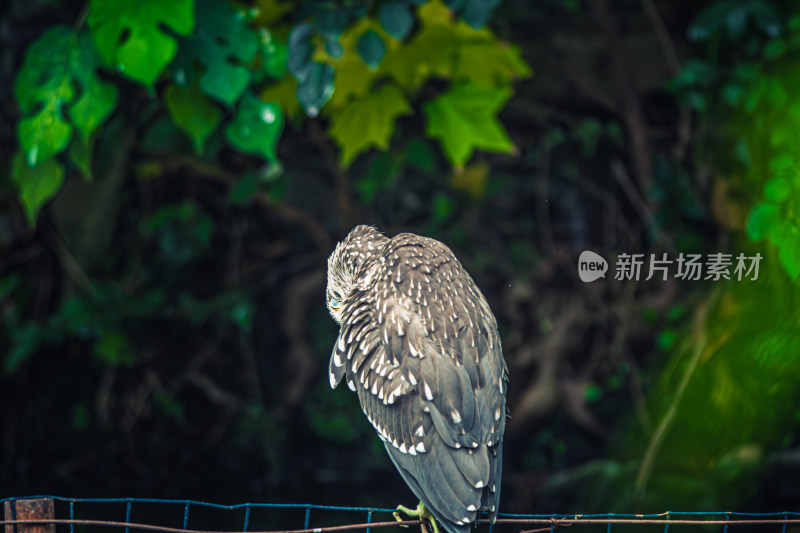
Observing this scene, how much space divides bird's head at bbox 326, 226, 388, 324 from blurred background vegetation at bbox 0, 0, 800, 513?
0.93 meters

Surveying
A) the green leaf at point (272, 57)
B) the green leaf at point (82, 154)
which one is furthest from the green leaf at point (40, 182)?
the green leaf at point (272, 57)

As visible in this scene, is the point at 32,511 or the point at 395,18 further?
the point at 395,18

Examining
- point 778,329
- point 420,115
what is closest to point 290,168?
point 420,115

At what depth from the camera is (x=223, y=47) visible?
2.23m

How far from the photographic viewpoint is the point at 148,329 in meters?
3.85

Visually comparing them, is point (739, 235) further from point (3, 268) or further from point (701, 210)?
point (3, 268)

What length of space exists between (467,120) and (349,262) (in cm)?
106

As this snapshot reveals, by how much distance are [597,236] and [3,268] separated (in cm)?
274

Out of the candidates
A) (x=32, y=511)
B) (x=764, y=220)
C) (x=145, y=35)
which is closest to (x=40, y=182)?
(x=145, y=35)

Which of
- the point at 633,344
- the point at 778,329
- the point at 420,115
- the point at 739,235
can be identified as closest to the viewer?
the point at 778,329

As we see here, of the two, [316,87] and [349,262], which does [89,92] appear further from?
[349,262]

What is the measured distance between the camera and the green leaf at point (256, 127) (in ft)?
7.33

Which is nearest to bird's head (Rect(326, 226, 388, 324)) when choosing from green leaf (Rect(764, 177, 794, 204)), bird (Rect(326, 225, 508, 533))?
bird (Rect(326, 225, 508, 533))

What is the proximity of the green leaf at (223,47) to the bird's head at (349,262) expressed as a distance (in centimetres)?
51
